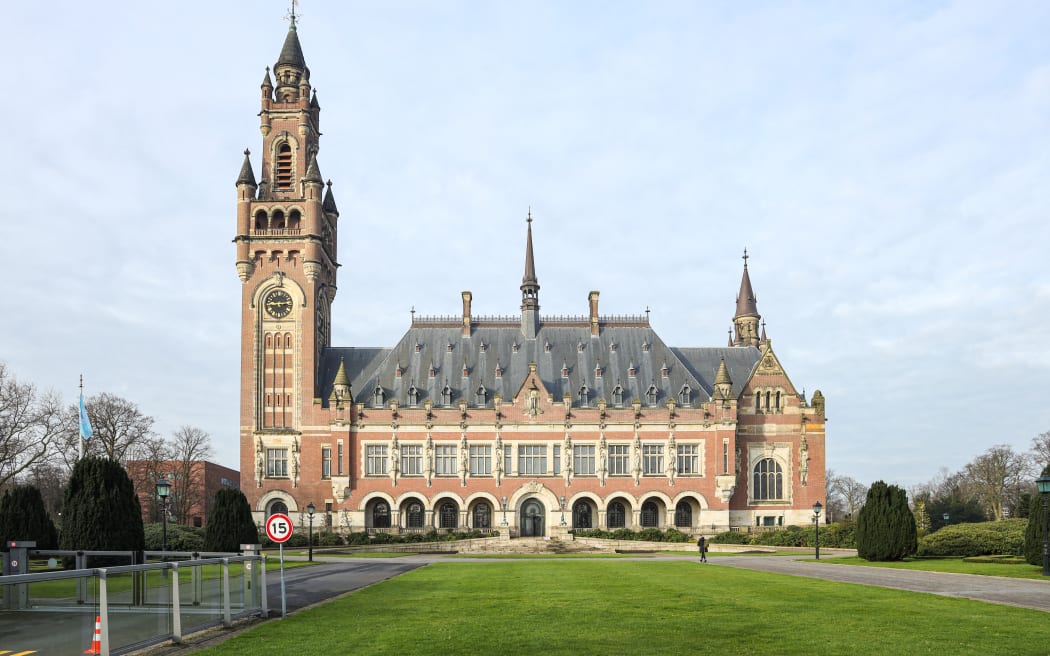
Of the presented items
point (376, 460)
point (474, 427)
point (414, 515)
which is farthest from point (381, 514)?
point (474, 427)

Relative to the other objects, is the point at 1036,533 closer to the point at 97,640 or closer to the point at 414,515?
the point at 97,640

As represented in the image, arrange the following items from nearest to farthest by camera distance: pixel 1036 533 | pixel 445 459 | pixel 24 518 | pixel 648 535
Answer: pixel 1036 533
pixel 24 518
pixel 648 535
pixel 445 459

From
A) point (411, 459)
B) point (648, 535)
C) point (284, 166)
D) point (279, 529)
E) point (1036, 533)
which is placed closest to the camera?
point (279, 529)

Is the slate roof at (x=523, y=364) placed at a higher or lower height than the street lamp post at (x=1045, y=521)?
higher

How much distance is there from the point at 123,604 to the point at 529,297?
6423 centimetres

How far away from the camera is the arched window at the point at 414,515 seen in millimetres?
74375

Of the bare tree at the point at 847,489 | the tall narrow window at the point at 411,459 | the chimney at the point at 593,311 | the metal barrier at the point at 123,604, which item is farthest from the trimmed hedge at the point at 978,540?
the bare tree at the point at 847,489

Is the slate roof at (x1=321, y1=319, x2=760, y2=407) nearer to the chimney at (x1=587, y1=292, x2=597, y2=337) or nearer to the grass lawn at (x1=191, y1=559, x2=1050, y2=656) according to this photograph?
the chimney at (x1=587, y1=292, x2=597, y2=337)

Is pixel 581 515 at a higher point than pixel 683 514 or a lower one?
lower

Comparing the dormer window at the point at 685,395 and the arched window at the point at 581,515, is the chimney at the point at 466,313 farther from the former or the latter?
the dormer window at the point at 685,395

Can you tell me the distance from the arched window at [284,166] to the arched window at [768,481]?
147 ft

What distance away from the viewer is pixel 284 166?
253 feet

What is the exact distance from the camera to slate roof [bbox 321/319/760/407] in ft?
247

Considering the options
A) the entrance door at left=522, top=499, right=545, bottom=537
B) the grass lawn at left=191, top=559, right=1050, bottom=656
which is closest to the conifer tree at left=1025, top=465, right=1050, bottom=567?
the grass lawn at left=191, top=559, right=1050, bottom=656
